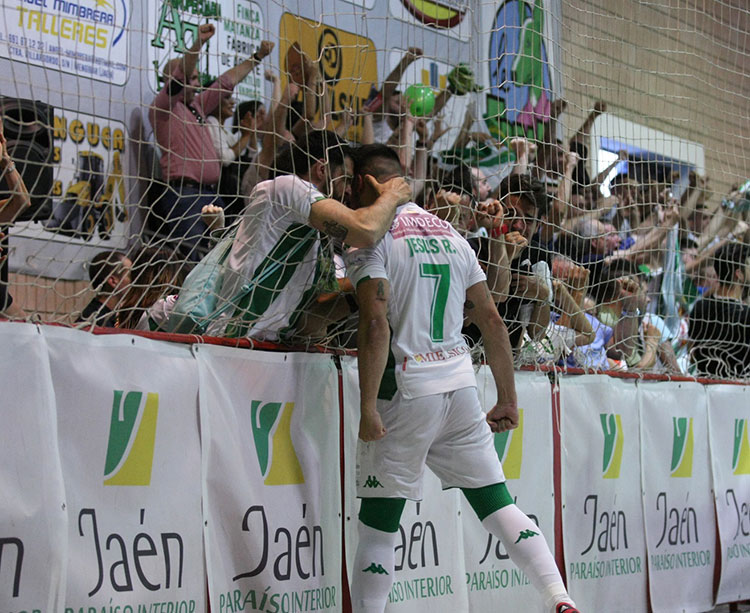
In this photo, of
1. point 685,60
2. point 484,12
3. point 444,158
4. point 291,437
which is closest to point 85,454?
point 291,437

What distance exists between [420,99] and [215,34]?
1215 millimetres

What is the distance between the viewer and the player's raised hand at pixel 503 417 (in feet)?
15.3

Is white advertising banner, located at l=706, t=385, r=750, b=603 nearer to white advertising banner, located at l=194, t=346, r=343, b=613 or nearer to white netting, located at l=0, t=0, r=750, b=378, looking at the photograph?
white netting, located at l=0, t=0, r=750, b=378

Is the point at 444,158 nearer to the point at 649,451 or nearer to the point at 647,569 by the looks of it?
the point at 649,451

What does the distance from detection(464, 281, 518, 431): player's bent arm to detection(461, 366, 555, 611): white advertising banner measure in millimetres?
860

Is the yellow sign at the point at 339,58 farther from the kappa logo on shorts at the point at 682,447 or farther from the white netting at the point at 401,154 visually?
the kappa logo on shorts at the point at 682,447

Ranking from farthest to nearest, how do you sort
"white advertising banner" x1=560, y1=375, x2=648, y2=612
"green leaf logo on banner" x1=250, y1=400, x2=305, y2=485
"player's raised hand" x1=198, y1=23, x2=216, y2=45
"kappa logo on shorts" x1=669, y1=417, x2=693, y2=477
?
"kappa logo on shorts" x1=669, y1=417, x2=693, y2=477 < "white advertising banner" x1=560, y1=375, x2=648, y2=612 < "player's raised hand" x1=198, y1=23, x2=216, y2=45 < "green leaf logo on banner" x1=250, y1=400, x2=305, y2=485

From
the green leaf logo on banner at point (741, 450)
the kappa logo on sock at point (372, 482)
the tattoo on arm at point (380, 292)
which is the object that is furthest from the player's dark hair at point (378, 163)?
the green leaf logo on banner at point (741, 450)

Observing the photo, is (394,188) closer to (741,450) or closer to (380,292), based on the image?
(380,292)

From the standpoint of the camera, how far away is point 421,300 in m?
4.37

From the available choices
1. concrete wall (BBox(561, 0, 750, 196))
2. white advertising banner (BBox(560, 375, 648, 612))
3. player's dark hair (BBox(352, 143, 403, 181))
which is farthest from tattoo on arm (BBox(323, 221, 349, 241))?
concrete wall (BBox(561, 0, 750, 196))

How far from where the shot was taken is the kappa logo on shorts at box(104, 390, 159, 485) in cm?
393

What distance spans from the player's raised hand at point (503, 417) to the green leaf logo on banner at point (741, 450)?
3176mm

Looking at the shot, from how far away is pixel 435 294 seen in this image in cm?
440
